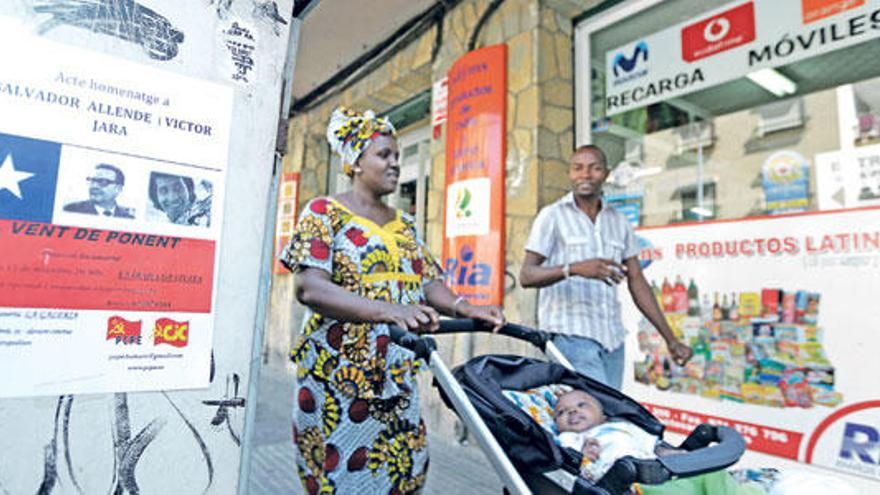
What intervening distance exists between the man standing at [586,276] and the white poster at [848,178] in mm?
1183

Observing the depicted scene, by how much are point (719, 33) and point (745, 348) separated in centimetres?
214

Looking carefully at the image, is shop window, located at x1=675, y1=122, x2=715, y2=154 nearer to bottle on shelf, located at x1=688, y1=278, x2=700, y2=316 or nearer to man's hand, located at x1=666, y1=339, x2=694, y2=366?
bottle on shelf, located at x1=688, y1=278, x2=700, y2=316

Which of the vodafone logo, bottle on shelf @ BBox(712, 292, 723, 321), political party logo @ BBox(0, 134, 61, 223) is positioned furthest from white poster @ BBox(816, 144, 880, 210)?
political party logo @ BBox(0, 134, 61, 223)

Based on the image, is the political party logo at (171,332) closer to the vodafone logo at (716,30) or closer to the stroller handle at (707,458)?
the stroller handle at (707,458)

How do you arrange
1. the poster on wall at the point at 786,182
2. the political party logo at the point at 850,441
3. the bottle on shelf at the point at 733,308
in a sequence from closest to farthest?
1. the political party logo at the point at 850,441
2. the poster on wall at the point at 786,182
3. the bottle on shelf at the point at 733,308

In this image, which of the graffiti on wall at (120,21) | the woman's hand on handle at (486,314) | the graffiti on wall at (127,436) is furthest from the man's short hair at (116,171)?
the woman's hand on handle at (486,314)

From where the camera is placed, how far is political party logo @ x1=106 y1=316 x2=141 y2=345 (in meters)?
1.13

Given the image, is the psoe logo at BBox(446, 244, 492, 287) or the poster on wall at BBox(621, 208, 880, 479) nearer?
the poster on wall at BBox(621, 208, 880, 479)

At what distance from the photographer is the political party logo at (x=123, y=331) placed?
3.72ft

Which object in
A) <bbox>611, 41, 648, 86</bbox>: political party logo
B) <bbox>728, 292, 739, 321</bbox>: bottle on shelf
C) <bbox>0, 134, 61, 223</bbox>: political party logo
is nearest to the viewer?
<bbox>0, 134, 61, 223</bbox>: political party logo

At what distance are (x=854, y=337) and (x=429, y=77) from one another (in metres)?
4.59

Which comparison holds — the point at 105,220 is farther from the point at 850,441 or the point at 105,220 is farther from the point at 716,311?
the point at 850,441

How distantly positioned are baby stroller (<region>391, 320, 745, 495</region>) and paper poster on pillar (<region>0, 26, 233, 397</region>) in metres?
0.61

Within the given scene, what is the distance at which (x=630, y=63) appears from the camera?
401 centimetres
